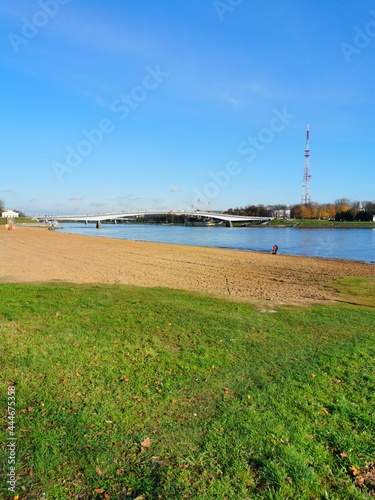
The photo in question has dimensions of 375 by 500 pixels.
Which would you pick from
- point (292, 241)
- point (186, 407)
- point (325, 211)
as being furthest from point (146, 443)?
point (325, 211)

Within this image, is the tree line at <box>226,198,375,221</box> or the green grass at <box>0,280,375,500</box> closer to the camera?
the green grass at <box>0,280,375,500</box>

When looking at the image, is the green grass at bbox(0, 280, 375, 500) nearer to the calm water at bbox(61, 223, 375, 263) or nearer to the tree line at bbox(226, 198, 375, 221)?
the calm water at bbox(61, 223, 375, 263)

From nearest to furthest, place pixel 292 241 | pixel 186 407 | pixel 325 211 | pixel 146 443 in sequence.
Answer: pixel 146 443
pixel 186 407
pixel 292 241
pixel 325 211

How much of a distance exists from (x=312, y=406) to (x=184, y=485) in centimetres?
198

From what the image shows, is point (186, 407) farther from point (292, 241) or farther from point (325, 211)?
point (325, 211)

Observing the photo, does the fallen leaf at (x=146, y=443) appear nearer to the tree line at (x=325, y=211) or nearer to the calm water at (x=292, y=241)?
the calm water at (x=292, y=241)

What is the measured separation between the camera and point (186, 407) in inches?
163

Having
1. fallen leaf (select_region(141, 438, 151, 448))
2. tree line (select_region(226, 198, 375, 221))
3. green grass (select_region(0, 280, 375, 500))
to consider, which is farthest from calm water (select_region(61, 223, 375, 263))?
tree line (select_region(226, 198, 375, 221))

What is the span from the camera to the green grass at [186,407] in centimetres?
305

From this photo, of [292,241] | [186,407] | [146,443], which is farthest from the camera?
[292,241]

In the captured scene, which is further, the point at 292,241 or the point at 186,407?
the point at 292,241

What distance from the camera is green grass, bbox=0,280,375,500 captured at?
120 inches

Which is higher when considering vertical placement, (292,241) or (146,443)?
(146,443)

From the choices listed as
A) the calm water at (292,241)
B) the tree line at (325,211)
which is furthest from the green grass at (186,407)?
the tree line at (325,211)
